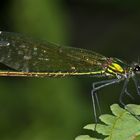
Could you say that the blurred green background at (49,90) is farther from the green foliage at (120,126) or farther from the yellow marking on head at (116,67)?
the green foliage at (120,126)

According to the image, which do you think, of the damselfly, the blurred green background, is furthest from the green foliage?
the blurred green background

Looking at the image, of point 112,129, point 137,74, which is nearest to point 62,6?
point 137,74

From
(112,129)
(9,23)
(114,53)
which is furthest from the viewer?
(114,53)

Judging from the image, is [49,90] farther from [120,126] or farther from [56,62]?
[120,126]

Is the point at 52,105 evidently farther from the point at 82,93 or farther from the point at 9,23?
the point at 9,23

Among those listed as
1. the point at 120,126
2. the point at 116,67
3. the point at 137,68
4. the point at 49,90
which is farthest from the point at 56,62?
the point at 120,126

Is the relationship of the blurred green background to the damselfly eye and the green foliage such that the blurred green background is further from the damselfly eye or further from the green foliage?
the green foliage
